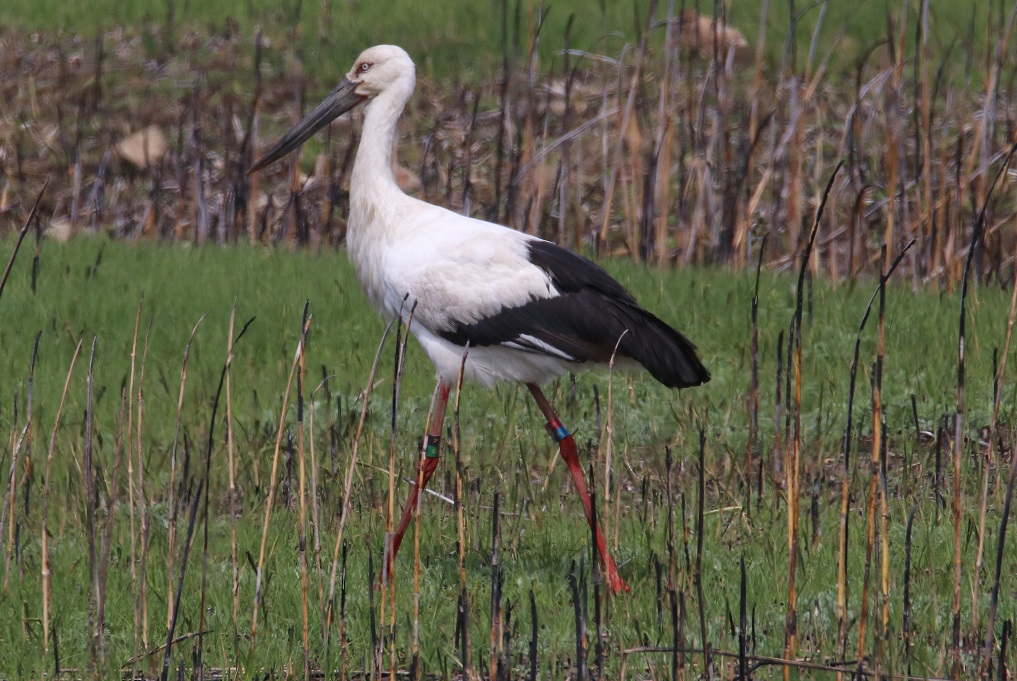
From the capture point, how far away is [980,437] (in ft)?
19.0

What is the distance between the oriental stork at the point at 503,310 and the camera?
4809 mm

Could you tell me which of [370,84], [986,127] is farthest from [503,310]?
[986,127]

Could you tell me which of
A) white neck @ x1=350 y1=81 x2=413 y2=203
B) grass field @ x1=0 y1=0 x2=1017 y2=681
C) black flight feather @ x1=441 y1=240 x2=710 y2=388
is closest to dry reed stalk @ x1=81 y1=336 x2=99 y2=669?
grass field @ x1=0 y1=0 x2=1017 y2=681

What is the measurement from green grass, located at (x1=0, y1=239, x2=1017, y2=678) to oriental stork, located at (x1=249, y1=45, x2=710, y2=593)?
1.17 ft

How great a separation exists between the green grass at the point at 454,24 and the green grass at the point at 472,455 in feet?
20.3

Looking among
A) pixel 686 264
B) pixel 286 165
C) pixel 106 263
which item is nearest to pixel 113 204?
pixel 286 165

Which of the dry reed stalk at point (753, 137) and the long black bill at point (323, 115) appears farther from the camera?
the dry reed stalk at point (753, 137)

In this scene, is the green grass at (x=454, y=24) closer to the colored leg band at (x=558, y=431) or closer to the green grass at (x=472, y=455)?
the green grass at (x=472, y=455)

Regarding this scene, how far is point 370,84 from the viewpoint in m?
5.64

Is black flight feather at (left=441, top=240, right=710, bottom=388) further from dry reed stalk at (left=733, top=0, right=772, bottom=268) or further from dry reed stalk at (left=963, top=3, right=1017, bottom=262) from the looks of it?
dry reed stalk at (left=963, top=3, right=1017, bottom=262)

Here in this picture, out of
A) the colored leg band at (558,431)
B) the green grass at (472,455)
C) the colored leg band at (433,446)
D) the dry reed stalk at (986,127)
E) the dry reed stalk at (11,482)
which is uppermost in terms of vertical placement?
the dry reed stalk at (986,127)

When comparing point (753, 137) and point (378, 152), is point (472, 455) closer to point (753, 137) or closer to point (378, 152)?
point (378, 152)

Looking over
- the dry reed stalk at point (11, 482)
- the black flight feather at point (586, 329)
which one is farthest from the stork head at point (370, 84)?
the dry reed stalk at point (11, 482)

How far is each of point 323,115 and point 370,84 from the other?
32cm
